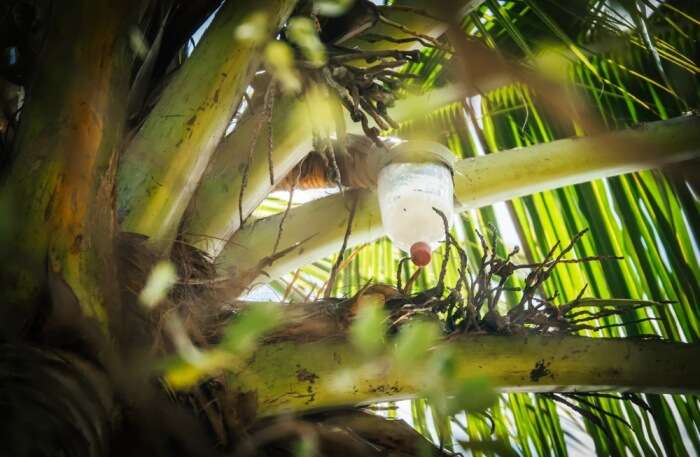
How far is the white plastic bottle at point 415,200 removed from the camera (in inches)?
54.4

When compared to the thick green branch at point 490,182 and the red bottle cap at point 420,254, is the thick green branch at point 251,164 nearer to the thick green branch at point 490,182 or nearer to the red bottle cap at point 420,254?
the thick green branch at point 490,182

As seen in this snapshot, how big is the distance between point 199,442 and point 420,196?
2.23 ft

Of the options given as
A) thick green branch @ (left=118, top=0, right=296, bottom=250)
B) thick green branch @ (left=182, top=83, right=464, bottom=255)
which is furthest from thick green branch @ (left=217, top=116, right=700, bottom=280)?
thick green branch @ (left=118, top=0, right=296, bottom=250)

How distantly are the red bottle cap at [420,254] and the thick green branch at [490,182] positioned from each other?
0.16 metres

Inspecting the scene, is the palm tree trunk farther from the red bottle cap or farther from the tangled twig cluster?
the red bottle cap

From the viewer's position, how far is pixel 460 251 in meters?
1.14

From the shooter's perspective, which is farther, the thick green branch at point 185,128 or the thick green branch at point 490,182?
the thick green branch at point 490,182

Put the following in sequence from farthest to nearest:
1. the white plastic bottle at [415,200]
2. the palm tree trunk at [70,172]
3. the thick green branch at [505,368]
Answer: the white plastic bottle at [415,200]
the thick green branch at [505,368]
the palm tree trunk at [70,172]

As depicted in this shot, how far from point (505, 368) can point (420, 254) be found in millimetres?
280

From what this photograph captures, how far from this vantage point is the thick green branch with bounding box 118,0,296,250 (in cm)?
110

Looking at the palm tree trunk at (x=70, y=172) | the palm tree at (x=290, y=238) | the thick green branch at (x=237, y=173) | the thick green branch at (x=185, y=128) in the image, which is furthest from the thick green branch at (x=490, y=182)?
the palm tree trunk at (x=70, y=172)

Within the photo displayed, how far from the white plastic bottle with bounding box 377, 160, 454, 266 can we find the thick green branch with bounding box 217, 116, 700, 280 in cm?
7

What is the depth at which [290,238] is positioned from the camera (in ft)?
4.63

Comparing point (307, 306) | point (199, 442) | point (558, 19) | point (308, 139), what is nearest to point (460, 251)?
point (307, 306)
